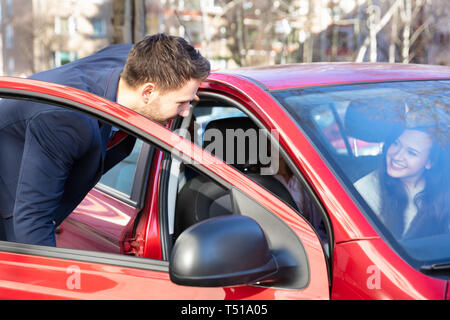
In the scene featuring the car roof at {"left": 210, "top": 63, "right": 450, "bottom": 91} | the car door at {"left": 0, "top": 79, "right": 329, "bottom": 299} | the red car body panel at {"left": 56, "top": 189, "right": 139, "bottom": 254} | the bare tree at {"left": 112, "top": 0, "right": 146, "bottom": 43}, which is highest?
the bare tree at {"left": 112, "top": 0, "right": 146, "bottom": 43}

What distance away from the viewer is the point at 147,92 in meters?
2.00

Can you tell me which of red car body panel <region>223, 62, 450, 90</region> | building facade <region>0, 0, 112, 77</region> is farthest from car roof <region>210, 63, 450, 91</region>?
building facade <region>0, 0, 112, 77</region>

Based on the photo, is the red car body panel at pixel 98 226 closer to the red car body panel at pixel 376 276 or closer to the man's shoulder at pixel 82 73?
the man's shoulder at pixel 82 73

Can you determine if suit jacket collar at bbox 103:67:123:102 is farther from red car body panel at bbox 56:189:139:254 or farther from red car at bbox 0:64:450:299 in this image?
red car body panel at bbox 56:189:139:254

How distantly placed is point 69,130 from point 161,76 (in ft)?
1.22

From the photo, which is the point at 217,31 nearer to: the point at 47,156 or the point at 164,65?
the point at 164,65

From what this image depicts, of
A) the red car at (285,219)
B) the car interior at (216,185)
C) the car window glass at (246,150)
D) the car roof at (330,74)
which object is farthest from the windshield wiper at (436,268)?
the car window glass at (246,150)

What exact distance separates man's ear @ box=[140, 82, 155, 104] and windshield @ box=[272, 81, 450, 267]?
423 mm

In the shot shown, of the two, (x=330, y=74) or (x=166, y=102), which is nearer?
(x=166, y=102)

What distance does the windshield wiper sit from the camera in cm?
145

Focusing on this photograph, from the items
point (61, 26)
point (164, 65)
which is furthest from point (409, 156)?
point (61, 26)

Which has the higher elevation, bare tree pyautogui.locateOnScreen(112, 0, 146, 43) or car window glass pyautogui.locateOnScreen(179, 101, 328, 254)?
bare tree pyautogui.locateOnScreen(112, 0, 146, 43)
